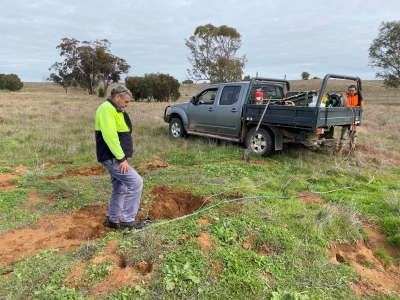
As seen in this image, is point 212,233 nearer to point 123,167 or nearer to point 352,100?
point 123,167

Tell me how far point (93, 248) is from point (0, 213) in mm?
2033

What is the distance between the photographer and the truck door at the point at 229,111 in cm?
806

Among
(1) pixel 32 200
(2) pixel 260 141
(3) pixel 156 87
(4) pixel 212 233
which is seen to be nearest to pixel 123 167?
(4) pixel 212 233

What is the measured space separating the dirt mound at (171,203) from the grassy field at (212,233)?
18 millimetres

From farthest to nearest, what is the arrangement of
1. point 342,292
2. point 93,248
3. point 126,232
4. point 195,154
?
point 195,154
point 126,232
point 93,248
point 342,292

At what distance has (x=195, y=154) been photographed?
7.64 m

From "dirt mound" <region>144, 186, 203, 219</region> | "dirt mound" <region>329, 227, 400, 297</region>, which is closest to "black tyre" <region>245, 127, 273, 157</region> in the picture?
"dirt mound" <region>144, 186, 203, 219</region>

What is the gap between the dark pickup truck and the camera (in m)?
6.62

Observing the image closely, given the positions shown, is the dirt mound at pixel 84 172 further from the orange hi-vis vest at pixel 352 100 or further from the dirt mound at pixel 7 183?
the orange hi-vis vest at pixel 352 100

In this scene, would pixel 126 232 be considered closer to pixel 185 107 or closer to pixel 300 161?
pixel 300 161

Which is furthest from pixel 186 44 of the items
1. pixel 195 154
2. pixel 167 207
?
pixel 167 207

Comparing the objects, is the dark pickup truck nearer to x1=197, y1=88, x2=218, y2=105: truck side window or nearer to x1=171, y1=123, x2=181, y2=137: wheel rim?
x1=197, y1=88, x2=218, y2=105: truck side window

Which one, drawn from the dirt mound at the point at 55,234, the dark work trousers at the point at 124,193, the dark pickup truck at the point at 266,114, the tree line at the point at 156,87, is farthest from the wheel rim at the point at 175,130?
the tree line at the point at 156,87

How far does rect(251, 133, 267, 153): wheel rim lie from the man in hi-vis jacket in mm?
4451
